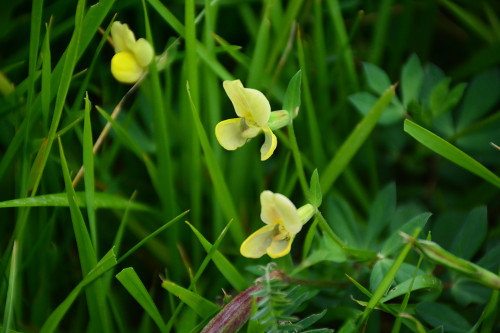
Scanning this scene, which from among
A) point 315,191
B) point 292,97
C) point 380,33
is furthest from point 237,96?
point 380,33

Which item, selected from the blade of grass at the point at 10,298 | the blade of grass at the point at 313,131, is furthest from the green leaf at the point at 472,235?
the blade of grass at the point at 10,298

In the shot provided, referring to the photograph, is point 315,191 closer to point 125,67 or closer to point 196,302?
point 196,302

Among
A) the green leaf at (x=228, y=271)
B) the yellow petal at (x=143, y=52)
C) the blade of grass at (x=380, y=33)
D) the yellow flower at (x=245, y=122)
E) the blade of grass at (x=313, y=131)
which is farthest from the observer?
the blade of grass at (x=380, y=33)

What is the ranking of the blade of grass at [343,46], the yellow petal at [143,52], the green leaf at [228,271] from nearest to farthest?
1. the green leaf at [228,271]
2. the yellow petal at [143,52]
3. the blade of grass at [343,46]

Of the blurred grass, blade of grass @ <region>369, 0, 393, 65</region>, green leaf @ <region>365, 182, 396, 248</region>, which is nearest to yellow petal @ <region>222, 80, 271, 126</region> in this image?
the blurred grass

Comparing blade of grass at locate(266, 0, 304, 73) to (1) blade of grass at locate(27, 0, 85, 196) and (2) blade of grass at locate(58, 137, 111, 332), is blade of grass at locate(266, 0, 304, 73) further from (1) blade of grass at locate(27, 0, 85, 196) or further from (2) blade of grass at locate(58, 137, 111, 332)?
(2) blade of grass at locate(58, 137, 111, 332)

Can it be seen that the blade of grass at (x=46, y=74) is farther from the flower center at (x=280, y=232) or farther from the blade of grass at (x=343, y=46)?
the blade of grass at (x=343, y=46)

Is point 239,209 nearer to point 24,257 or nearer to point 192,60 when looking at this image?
point 192,60
